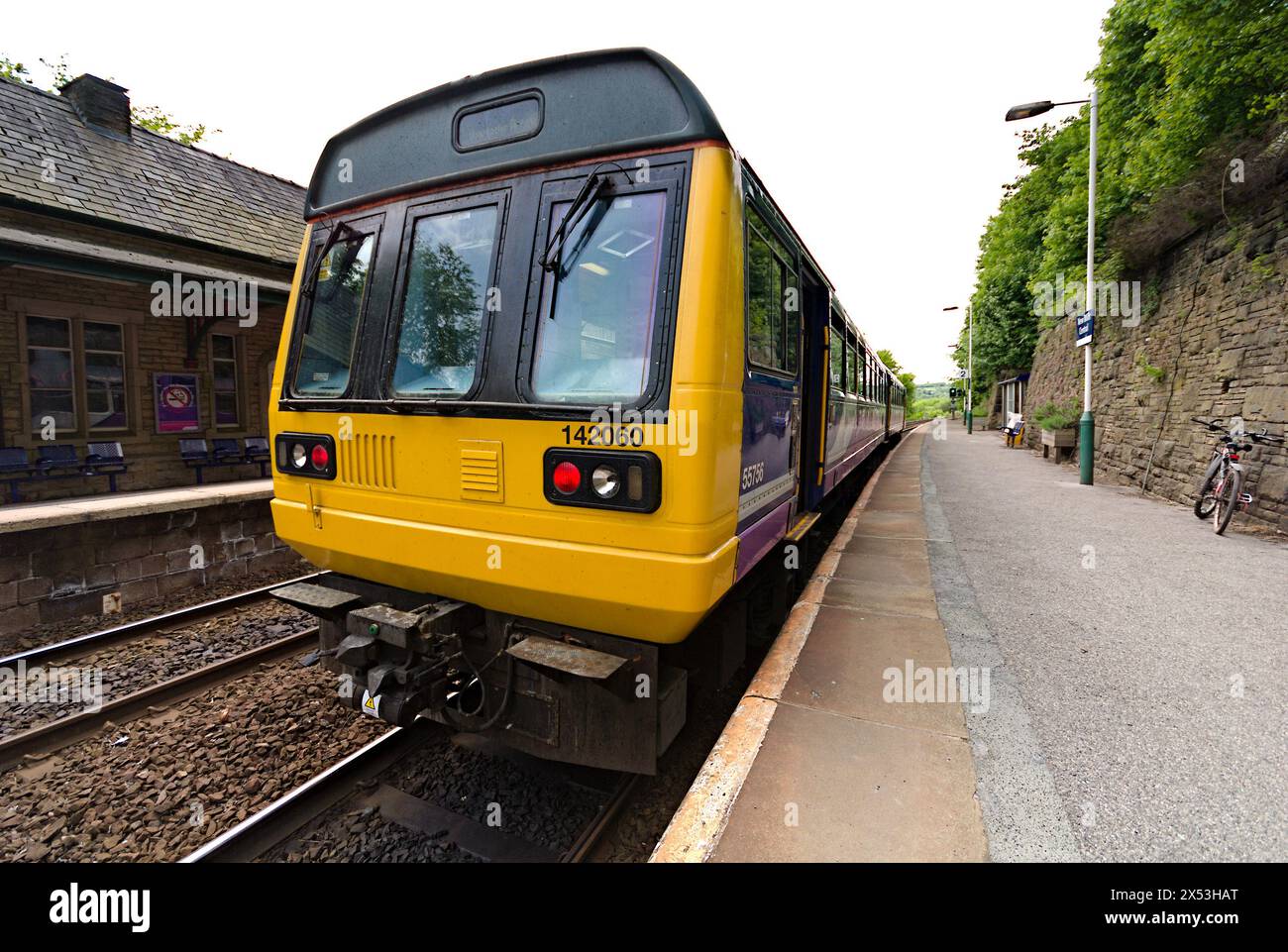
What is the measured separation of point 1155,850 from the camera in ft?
7.06

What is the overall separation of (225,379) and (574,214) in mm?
10596

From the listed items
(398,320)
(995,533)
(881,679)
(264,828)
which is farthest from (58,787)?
(995,533)

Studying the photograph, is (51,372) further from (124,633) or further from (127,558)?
(124,633)

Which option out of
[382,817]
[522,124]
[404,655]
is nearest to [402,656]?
[404,655]

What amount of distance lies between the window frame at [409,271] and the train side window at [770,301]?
3.69 feet

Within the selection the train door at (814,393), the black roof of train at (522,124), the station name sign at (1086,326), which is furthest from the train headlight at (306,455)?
the station name sign at (1086,326)

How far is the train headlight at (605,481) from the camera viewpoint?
2242 millimetres

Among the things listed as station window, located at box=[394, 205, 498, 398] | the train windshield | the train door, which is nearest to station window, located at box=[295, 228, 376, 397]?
station window, located at box=[394, 205, 498, 398]

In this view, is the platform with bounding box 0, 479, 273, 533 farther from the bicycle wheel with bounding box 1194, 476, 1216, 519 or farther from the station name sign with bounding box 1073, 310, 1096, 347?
the station name sign with bounding box 1073, 310, 1096, 347

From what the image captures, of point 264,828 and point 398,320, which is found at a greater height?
point 398,320

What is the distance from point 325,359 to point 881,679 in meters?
3.52

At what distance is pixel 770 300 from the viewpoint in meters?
3.28

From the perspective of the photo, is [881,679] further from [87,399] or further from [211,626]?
[87,399]

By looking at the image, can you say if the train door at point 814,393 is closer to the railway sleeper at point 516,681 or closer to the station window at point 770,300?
the station window at point 770,300
